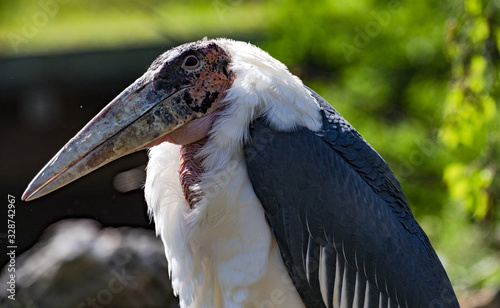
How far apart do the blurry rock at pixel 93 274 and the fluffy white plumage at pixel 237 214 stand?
1.51 m

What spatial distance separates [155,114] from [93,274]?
1807 millimetres

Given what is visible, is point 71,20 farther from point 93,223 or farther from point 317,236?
point 317,236

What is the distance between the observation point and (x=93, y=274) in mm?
3650

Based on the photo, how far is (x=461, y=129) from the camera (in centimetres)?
333

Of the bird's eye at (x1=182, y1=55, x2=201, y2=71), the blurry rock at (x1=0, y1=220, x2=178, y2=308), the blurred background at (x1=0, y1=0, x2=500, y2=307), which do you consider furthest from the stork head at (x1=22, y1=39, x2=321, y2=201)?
the blurred background at (x1=0, y1=0, x2=500, y2=307)

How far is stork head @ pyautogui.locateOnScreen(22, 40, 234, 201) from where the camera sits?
2.04 meters

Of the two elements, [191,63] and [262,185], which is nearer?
[262,185]

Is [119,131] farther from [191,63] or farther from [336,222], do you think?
[336,222]

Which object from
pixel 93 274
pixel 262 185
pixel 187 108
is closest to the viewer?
pixel 262 185

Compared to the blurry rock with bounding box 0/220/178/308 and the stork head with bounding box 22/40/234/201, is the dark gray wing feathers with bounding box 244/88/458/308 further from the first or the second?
the blurry rock with bounding box 0/220/178/308

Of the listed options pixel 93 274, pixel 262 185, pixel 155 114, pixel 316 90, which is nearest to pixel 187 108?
pixel 155 114

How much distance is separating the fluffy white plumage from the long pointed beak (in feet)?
0.47

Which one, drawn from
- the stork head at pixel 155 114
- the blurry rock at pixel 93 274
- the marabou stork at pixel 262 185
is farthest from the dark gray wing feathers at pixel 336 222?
the blurry rock at pixel 93 274

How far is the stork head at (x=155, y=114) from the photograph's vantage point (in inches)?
80.4
